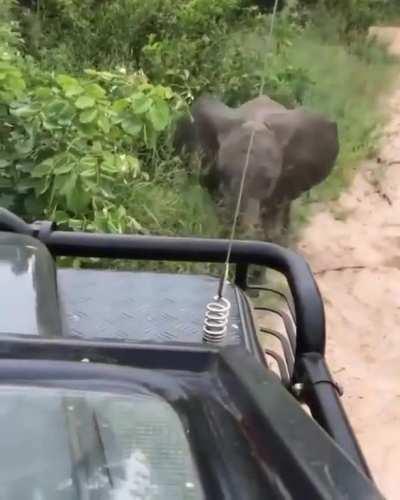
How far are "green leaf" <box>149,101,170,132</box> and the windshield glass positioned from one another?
3060mm

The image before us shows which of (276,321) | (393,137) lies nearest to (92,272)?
(276,321)

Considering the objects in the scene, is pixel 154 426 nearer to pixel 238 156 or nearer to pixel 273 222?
pixel 238 156

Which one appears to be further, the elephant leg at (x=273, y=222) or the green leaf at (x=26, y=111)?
the elephant leg at (x=273, y=222)

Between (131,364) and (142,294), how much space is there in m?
0.86

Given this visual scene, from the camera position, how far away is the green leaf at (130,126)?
428cm

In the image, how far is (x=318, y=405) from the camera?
165 cm

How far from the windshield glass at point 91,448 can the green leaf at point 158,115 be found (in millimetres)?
3060

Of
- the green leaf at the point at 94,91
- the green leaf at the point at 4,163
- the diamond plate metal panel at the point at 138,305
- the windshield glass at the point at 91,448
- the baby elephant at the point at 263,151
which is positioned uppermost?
the windshield glass at the point at 91,448

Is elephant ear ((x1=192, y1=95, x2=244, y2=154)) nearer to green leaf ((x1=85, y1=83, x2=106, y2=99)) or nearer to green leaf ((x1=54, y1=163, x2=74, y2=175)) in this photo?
green leaf ((x1=85, y1=83, x2=106, y2=99))

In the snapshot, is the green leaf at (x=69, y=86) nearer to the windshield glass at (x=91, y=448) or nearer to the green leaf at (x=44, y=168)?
the green leaf at (x=44, y=168)

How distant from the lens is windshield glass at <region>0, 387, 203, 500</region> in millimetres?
1158

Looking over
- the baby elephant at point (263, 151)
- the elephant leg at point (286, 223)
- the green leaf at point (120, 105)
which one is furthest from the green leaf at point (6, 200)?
the elephant leg at point (286, 223)

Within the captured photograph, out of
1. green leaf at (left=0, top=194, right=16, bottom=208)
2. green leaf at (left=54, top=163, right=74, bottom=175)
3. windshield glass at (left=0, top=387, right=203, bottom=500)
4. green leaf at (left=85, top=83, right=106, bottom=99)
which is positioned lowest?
green leaf at (left=0, top=194, right=16, bottom=208)

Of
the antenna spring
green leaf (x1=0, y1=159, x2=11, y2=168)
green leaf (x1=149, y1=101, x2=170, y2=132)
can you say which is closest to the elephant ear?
green leaf (x1=149, y1=101, x2=170, y2=132)
